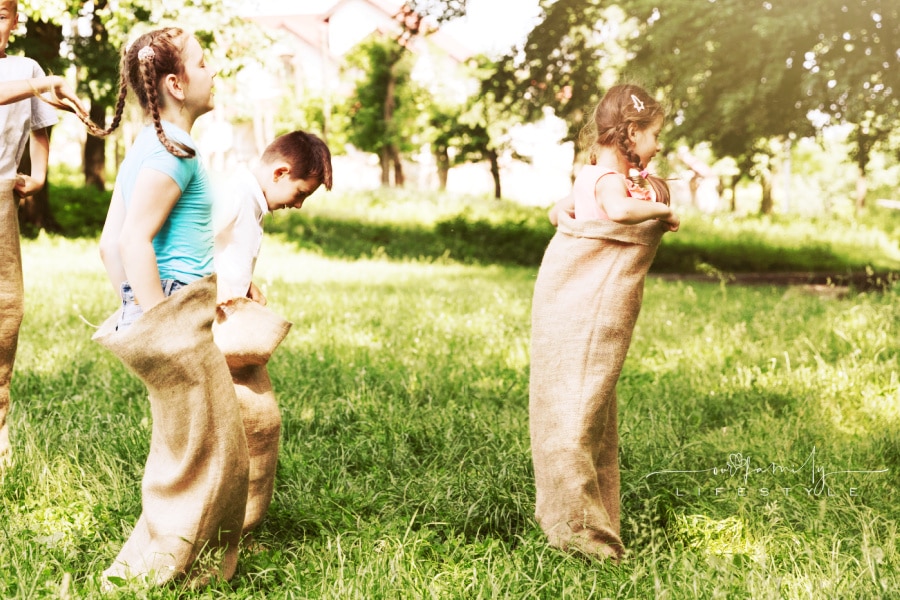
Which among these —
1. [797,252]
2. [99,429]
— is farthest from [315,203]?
[99,429]

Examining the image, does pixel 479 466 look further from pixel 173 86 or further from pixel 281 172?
pixel 173 86

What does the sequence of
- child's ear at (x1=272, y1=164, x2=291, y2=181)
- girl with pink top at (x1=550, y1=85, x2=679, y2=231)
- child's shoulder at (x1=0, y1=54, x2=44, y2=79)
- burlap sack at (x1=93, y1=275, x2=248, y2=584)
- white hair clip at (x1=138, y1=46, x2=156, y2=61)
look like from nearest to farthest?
1. burlap sack at (x1=93, y1=275, x2=248, y2=584)
2. white hair clip at (x1=138, y1=46, x2=156, y2=61)
3. girl with pink top at (x1=550, y1=85, x2=679, y2=231)
4. child's ear at (x1=272, y1=164, x2=291, y2=181)
5. child's shoulder at (x1=0, y1=54, x2=44, y2=79)

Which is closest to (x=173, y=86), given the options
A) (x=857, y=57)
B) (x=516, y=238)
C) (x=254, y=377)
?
(x=254, y=377)

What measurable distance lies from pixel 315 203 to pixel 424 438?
22.4 meters

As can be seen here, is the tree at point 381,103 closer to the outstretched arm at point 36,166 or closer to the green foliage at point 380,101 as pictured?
the green foliage at point 380,101

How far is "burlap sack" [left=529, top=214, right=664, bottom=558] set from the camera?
10.2 feet

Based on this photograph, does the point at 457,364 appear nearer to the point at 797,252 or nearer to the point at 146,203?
the point at 146,203

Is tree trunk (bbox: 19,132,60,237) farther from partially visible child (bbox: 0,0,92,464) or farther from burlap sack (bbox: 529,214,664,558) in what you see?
burlap sack (bbox: 529,214,664,558)

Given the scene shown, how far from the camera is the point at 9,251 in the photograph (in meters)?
3.76

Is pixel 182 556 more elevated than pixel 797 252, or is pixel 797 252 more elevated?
pixel 182 556

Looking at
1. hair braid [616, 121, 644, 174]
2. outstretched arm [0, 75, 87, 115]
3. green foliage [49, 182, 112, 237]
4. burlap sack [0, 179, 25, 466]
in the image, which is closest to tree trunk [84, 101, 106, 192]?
green foliage [49, 182, 112, 237]

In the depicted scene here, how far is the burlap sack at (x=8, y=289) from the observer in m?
3.73

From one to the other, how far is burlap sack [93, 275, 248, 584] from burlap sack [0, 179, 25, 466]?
1270 millimetres

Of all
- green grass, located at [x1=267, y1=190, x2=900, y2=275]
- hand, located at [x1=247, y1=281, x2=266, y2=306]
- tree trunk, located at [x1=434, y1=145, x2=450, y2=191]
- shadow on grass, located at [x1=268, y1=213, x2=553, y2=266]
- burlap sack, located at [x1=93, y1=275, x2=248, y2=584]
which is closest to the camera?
burlap sack, located at [x1=93, y1=275, x2=248, y2=584]
